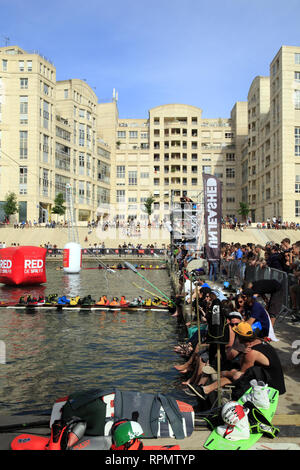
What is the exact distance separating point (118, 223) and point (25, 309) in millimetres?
46067

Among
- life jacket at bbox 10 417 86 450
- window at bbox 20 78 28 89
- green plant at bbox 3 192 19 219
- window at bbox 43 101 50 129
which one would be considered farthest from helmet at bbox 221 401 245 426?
window at bbox 20 78 28 89

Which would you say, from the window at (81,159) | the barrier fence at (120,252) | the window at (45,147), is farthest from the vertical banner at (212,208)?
the window at (81,159)

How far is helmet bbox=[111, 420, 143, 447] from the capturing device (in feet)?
14.8

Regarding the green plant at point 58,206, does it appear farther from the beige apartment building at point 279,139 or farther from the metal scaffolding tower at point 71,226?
the beige apartment building at point 279,139

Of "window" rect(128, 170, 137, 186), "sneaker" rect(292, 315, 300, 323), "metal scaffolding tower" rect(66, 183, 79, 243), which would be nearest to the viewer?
"sneaker" rect(292, 315, 300, 323)

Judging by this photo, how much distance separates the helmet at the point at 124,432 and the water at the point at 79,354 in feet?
10.5

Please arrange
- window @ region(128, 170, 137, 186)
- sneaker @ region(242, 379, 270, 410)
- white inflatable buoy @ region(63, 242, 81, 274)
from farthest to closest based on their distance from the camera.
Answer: window @ region(128, 170, 137, 186) → white inflatable buoy @ region(63, 242, 81, 274) → sneaker @ region(242, 379, 270, 410)

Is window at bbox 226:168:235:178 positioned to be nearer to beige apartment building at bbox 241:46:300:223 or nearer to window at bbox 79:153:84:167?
beige apartment building at bbox 241:46:300:223

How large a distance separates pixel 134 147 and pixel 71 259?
Result: 65632 millimetres

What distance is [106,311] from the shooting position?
57.8ft

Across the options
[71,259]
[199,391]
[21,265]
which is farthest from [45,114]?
[199,391]

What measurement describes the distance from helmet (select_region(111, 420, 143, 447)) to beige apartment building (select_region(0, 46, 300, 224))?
5827cm

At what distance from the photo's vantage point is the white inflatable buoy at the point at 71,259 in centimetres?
3388

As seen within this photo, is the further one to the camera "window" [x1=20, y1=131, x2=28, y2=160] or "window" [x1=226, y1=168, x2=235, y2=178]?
"window" [x1=226, y1=168, x2=235, y2=178]
